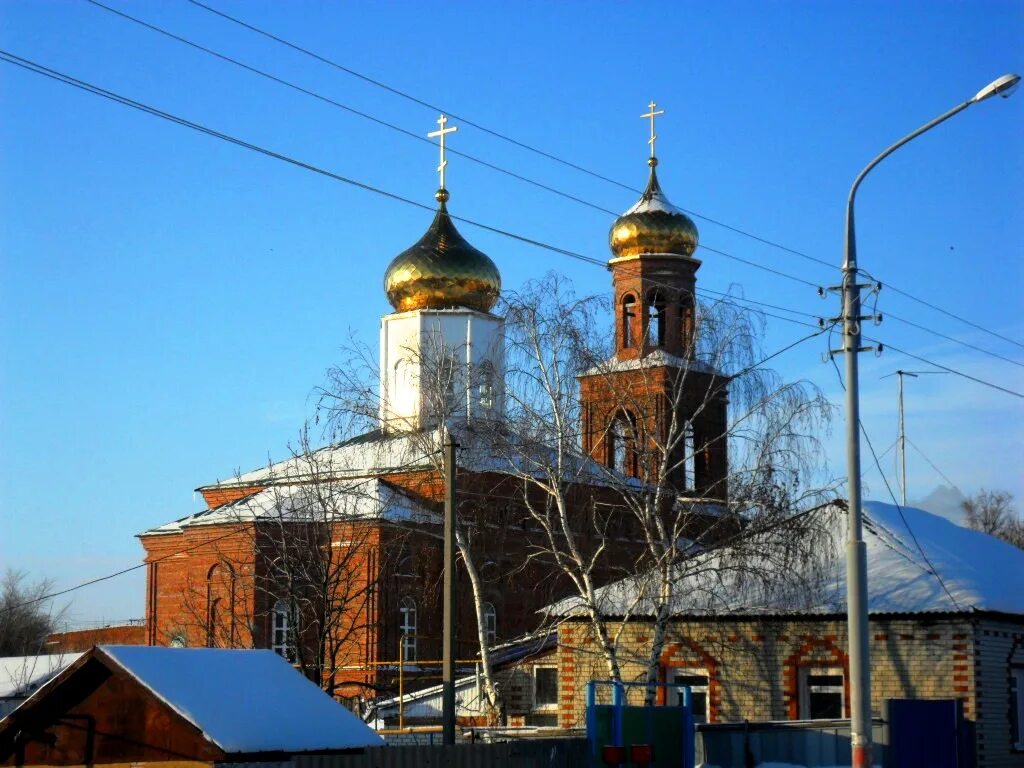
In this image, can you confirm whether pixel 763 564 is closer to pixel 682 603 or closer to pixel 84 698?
pixel 682 603

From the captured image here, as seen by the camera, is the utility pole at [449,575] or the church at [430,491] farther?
the church at [430,491]

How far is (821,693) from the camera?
2534 cm

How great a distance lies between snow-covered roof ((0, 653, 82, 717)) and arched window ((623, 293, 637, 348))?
1644 cm

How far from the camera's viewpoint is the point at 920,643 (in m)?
24.3

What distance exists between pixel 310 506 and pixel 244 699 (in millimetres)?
15575

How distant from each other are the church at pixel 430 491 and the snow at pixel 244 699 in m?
10.7

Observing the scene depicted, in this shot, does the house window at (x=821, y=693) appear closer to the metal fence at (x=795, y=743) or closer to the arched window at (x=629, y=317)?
the metal fence at (x=795, y=743)

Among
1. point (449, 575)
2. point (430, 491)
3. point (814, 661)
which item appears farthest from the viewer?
point (430, 491)

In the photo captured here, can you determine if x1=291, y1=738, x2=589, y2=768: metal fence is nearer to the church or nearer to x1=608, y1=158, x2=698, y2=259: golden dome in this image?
the church

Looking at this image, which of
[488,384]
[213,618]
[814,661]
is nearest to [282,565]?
[213,618]

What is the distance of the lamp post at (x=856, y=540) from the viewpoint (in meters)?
16.4

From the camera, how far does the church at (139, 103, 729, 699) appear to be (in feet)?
90.6

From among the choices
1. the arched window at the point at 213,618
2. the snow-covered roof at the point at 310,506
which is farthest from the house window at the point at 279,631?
the snow-covered roof at the point at 310,506

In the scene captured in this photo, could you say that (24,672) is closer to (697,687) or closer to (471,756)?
(697,687)
